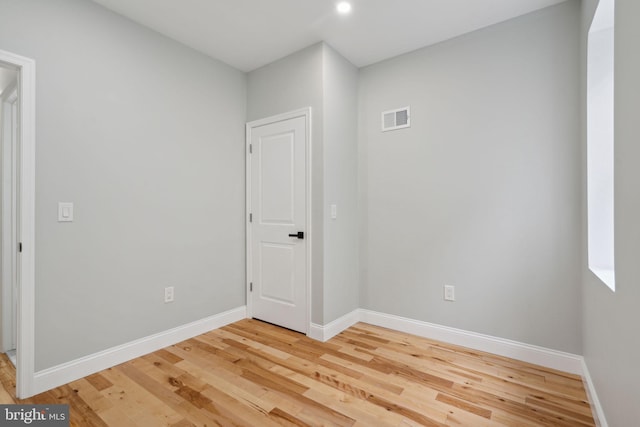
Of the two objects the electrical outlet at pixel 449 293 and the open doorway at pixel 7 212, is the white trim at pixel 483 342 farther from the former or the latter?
the open doorway at pixel 7 212

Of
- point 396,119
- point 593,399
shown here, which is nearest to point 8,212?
point 396,119

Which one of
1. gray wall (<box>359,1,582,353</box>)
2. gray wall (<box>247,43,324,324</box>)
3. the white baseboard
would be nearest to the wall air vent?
gray wall (<box>359,1,582,353</box>)

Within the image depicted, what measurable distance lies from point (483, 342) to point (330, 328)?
4.31ft

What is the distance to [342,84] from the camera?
3090mm

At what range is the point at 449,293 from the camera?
2.75m

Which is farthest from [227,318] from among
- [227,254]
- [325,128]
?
[325,128]

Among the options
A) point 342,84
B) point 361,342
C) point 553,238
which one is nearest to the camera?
point 553,238

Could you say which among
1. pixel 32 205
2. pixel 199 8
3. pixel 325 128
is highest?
pixel 199 8

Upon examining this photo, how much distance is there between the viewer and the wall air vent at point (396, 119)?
2.98 metres

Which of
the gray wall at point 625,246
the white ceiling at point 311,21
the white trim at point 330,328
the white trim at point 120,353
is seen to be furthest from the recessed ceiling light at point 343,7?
the white trim at point 120,353

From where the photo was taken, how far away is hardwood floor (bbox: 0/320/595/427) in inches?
68.9

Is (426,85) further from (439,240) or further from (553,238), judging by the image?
(553,238)

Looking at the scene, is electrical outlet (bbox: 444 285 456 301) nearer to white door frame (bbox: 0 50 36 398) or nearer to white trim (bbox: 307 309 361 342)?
white trim (bbox: 307 309 361 342)

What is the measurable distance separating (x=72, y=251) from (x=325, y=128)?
2199mm
